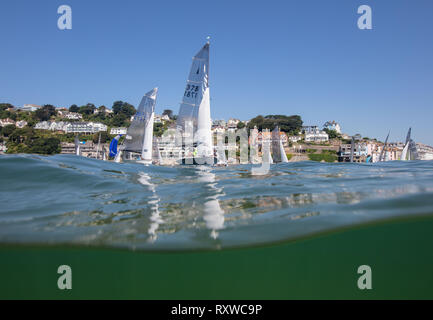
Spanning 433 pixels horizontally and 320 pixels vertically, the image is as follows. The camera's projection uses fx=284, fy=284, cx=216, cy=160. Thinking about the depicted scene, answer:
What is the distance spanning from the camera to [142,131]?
91.7 ft

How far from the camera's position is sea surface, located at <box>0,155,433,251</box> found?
4605mm

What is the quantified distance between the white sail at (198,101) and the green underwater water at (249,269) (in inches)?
635

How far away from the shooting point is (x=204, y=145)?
69.7 ft

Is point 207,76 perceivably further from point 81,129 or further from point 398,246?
point 81,129

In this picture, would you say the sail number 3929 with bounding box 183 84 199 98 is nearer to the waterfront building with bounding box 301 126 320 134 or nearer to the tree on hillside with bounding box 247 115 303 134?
the tree on hillside with bounding box 247 115 303 134

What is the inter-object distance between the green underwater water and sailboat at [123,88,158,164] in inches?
894

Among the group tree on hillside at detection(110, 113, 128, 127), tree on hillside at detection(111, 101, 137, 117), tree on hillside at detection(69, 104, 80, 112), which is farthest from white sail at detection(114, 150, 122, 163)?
tree on hillside at detection(69, 104, 80, 112)

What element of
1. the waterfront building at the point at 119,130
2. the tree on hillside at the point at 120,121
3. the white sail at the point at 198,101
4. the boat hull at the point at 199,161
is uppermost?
the tree on hillside at the point at 120,121

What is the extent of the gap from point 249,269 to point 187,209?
5.66 feet

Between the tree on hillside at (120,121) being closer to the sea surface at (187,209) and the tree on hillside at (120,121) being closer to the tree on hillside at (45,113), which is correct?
the tree on hillside at (45,113)

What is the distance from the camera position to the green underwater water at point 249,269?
16.5ft

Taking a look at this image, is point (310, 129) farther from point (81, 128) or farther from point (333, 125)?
point (81, 128)

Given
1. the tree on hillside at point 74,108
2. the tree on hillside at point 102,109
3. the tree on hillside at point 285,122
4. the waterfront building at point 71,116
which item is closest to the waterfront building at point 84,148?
the tree on hillside at point 285,122
